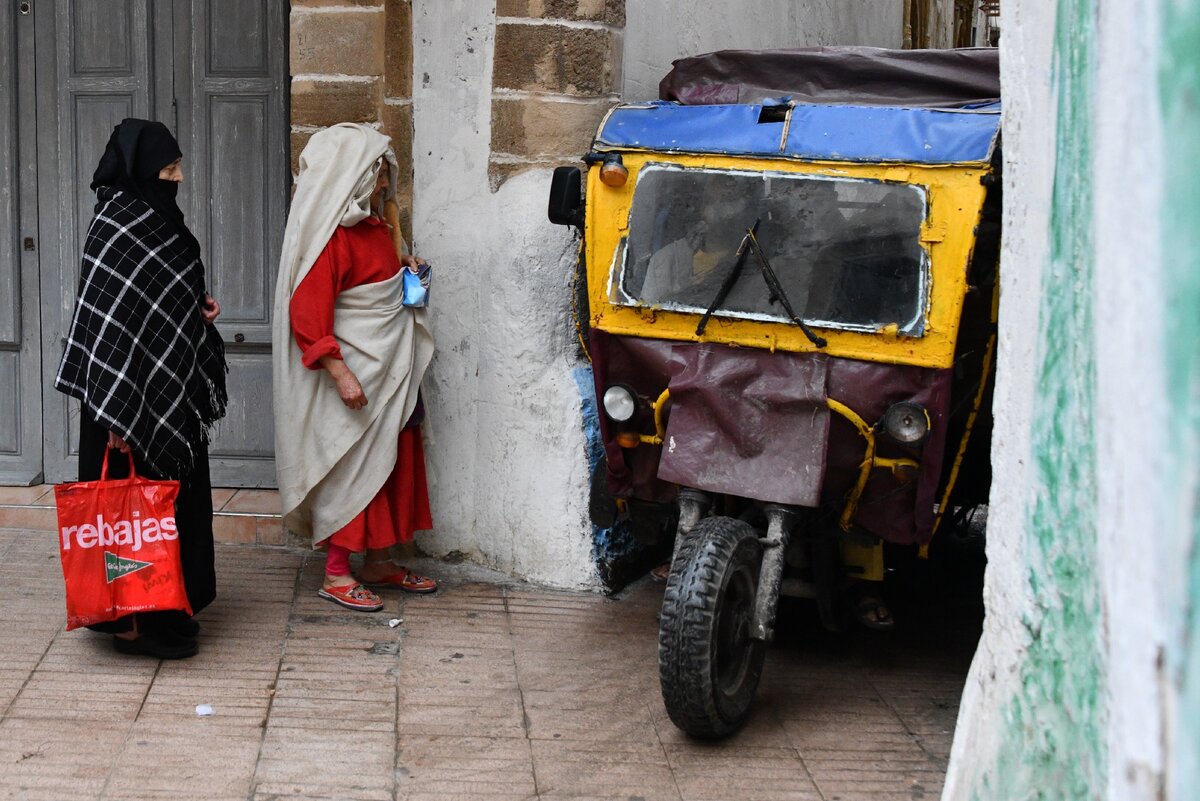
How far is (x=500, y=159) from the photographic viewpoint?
218 inches

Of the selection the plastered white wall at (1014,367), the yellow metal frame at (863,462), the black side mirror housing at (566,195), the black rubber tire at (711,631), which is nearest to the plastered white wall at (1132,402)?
the plastered white wall at (1014,367)

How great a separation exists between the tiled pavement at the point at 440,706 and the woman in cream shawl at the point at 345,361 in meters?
0.38

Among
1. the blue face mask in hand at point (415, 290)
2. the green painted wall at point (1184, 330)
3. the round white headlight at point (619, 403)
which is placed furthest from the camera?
the blue face mask in hand at point (415, 290)

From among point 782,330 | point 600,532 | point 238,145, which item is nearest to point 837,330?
point 782,330

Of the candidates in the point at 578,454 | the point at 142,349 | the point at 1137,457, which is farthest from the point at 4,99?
the point at 1137,457

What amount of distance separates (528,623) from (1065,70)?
3.23m

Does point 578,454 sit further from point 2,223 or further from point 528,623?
point 2,223

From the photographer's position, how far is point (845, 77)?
498cm

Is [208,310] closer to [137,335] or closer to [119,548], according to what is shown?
[137,335]

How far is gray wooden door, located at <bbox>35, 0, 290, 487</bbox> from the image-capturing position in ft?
19.8

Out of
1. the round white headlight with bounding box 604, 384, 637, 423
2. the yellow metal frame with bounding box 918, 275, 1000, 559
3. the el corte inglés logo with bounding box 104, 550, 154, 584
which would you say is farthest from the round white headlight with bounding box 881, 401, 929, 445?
the el corte inglés logo with bounding box 104, 550, 154, 584

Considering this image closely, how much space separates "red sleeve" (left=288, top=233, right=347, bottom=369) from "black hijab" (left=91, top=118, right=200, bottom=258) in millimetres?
549

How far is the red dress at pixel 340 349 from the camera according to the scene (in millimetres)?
4980

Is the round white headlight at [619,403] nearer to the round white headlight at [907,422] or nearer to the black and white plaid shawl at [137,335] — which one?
the round white headlight at [907,422]
